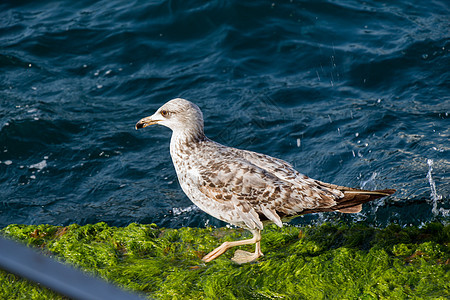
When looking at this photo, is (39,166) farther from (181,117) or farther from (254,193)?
(254,193)

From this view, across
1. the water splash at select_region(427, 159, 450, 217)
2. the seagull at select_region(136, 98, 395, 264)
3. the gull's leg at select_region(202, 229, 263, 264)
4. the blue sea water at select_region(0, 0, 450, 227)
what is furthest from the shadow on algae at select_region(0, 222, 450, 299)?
the blue sea water at select_region(0, 0, 450, 227)

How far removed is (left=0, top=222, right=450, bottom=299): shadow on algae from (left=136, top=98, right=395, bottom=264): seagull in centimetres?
30

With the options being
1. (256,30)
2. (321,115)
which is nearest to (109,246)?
(321,115)

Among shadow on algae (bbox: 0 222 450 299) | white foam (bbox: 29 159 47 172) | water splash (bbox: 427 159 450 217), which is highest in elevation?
shadow on algae (bbox: 0 222 450 299)

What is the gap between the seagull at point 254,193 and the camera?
15.9ft

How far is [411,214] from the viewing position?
6.04 m

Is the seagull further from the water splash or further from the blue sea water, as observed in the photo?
the water splash

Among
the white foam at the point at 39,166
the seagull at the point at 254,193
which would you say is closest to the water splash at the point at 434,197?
the seagull at the point at 254,193

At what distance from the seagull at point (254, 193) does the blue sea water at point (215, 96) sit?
50.1 inches

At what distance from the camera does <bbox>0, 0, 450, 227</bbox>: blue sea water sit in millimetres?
7188

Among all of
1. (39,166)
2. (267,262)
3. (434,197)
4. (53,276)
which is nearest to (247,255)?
(267,262)

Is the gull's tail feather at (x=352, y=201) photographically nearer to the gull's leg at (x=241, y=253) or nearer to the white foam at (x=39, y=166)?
the gull's leg at (x=241, y=253)

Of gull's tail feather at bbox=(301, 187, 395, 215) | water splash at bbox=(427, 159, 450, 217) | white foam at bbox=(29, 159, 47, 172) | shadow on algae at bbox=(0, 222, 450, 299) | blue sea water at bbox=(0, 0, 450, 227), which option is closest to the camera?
shadow on algae at bbox=(0, 222, 450, 299)

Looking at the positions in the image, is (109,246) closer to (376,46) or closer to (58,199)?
(58,199)
